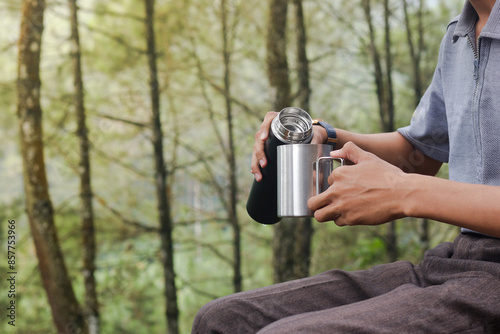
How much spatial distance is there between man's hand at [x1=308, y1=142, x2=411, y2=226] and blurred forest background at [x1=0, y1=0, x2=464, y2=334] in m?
2.05

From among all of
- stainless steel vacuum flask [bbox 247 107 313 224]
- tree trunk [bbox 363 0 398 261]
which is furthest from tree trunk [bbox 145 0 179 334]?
stainless steel vacuum flask [bbox 247 107 313 224]

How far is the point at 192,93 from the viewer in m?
3.02

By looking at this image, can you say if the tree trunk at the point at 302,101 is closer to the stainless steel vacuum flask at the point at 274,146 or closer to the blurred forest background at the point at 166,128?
the blurred forest background at the point at 166,128

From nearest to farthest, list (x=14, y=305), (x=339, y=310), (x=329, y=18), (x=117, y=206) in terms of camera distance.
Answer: (x=339, y=310)
(x=14, y=305)
(x=117, y=206)
(x=329, y=18)

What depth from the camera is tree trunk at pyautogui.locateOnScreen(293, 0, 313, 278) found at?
2.93 m

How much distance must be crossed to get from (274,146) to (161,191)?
2.06 m

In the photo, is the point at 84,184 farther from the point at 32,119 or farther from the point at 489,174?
the point at 489,174

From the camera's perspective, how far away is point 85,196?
2.72m

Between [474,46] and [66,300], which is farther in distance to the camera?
[66,300]

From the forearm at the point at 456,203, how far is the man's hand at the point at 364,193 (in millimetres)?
16

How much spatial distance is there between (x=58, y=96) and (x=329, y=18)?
185 cm

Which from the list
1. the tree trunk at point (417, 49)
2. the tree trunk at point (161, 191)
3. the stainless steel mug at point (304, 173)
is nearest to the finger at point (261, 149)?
the stainless steel mug at point (304, 173)

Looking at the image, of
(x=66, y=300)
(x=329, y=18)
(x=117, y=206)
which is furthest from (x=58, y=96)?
(x=329, y=18)

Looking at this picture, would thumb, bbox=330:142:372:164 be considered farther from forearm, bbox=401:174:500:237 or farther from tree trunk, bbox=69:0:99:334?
tree trunk, bbox=69:0:99:334
